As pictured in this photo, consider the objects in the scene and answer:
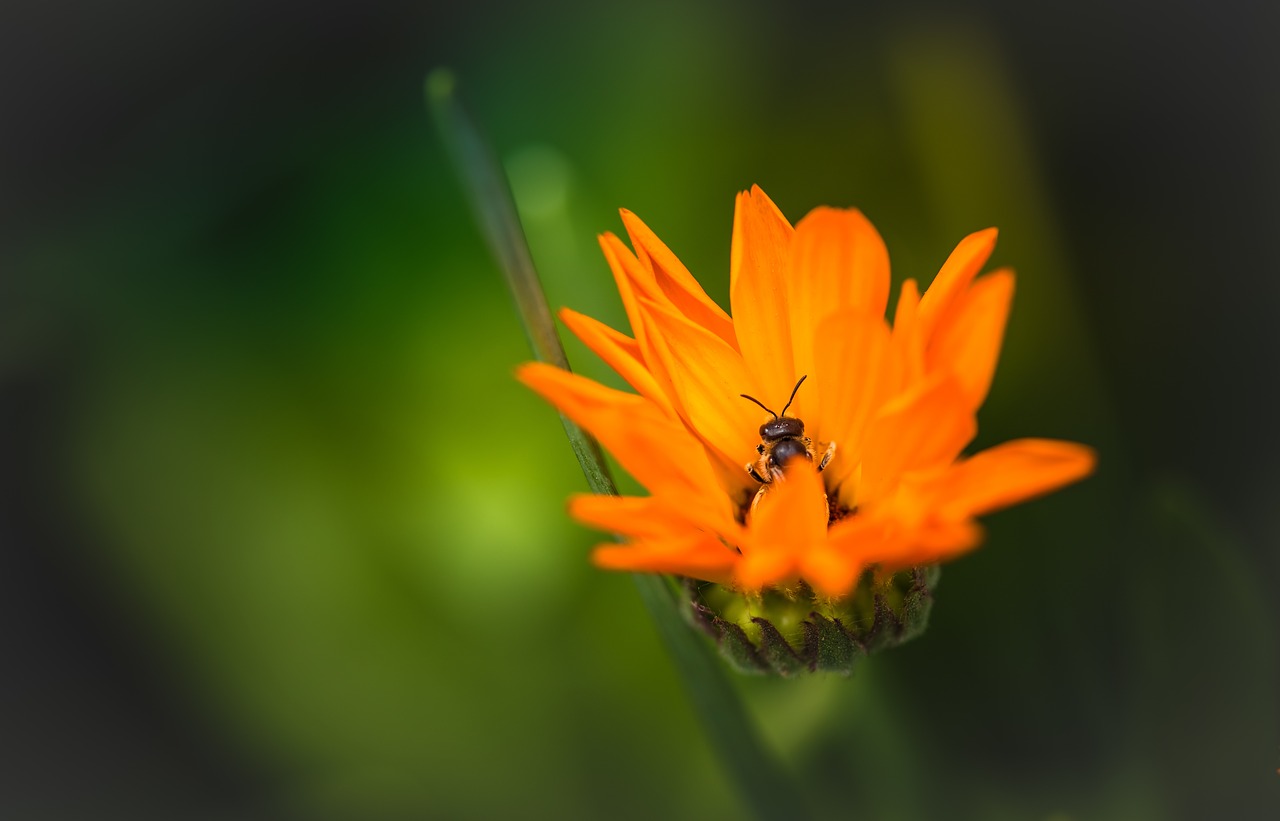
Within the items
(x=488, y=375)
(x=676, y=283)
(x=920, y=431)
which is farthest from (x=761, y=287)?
(x=488, y=375)

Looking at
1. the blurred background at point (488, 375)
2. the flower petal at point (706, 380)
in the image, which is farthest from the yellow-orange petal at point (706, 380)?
the blurred background at point (488, 375)

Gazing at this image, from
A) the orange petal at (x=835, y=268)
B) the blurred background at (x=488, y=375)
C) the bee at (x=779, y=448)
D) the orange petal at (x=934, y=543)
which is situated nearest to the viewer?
the orange petal at (x=934, y=543)

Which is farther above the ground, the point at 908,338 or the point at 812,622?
the point at 908,338

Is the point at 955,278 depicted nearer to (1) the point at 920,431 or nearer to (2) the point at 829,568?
(1) the point at 920,431

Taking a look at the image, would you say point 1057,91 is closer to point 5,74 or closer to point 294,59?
point 294,59

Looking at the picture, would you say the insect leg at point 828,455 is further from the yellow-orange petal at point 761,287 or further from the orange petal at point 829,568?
the orange petal at point 829,568

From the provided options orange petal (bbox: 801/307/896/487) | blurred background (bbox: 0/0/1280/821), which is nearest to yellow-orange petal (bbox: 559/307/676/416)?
orange petal (bbox: 801/307/896/487)
